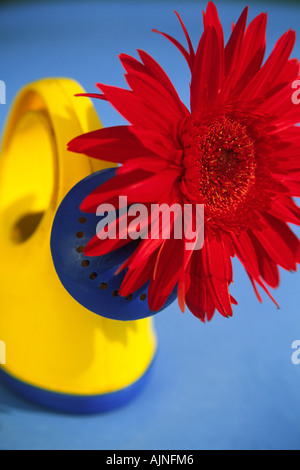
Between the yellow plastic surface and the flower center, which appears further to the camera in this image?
the yellow plastic surface

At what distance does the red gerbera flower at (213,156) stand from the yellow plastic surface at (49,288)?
132 millimetres

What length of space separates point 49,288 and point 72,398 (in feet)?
0.41

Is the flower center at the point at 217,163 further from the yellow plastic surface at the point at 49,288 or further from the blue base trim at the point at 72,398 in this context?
the blue base trim at the point at 72,398

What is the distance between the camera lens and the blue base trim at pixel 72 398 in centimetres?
57

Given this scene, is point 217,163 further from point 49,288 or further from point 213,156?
point 49,288

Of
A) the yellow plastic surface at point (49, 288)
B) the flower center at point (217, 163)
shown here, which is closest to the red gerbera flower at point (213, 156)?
the flower center at point (217, 163)

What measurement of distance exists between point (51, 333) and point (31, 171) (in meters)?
0.20

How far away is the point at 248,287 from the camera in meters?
0.82

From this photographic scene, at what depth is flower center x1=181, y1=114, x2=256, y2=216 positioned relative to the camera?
1.28ft

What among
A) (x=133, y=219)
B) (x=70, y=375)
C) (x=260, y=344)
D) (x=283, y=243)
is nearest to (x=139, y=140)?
(x=133, y=219)

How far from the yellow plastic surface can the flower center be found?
13 centimetres

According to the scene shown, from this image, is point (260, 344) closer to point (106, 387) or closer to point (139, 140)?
Result: point (106, 387)

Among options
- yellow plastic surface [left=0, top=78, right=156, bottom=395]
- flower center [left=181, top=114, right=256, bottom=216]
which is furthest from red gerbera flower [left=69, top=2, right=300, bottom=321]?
yellow plastic surface [left=0, top=78, right=156, bottom=395]

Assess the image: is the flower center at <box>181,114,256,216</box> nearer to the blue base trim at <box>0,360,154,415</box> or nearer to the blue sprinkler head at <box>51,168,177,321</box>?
the blue sprinkler head at <box>51,168,177,321</box>
